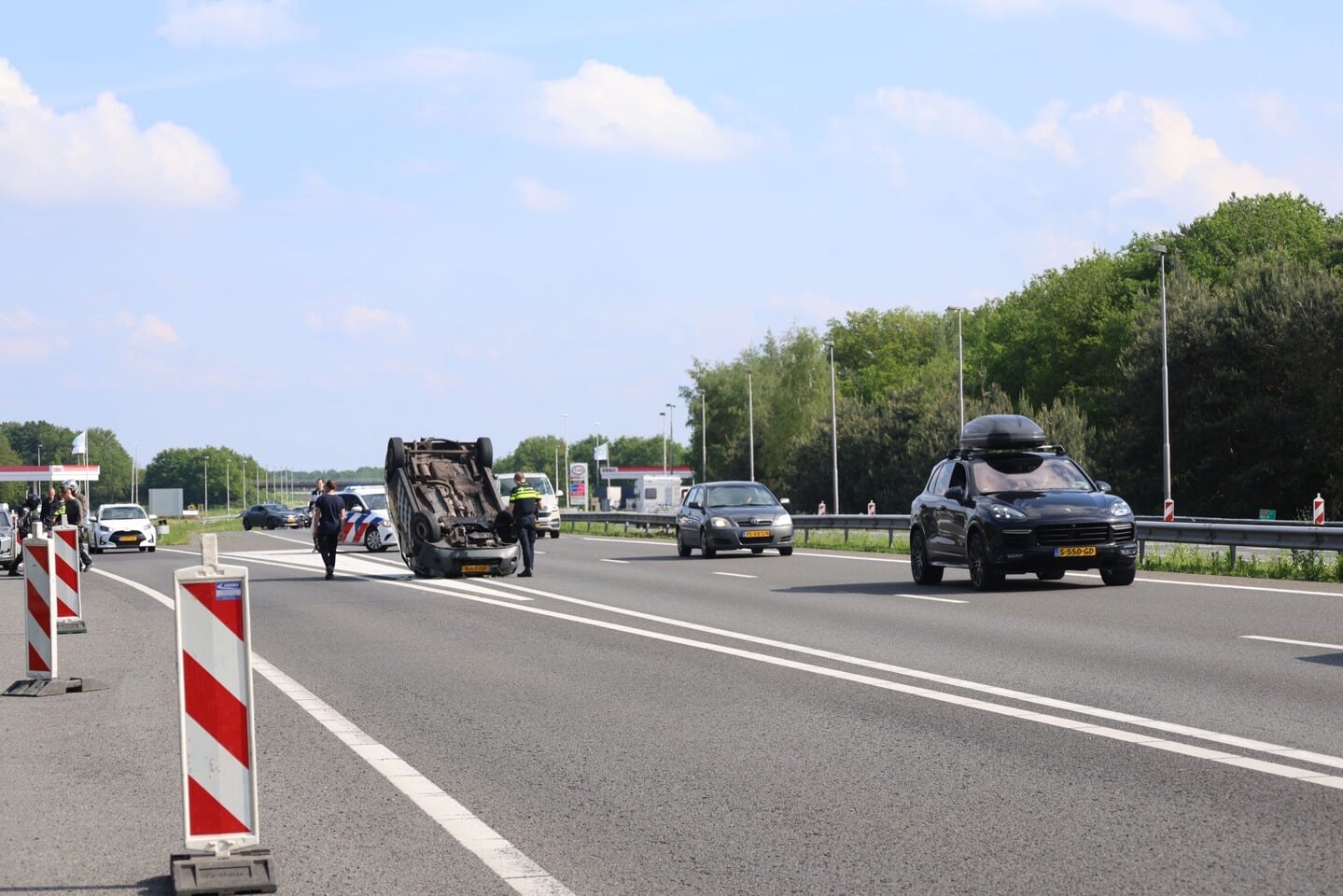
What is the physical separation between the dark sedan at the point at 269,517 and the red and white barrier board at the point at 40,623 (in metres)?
87.5

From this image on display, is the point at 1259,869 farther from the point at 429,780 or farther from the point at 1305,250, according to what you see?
the point at 1305,250

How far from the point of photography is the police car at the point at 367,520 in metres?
42.6

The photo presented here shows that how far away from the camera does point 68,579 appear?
1678 centimetres

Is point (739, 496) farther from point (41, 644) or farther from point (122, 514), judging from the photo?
point (122, 514)

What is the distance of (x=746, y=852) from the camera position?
247 inches

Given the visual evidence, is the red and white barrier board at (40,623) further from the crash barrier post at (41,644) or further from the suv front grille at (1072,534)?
the suv front grille at (1072,534)

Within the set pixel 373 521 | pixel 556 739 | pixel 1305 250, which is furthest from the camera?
pixel 1305 250

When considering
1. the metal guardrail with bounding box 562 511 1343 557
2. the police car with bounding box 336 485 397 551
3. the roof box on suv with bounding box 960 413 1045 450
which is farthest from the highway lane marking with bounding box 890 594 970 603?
the police car with bounding box 336 485 397 551

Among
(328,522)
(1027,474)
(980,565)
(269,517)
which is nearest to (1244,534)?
(1027,474)

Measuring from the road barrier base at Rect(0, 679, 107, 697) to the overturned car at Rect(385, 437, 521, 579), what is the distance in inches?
587

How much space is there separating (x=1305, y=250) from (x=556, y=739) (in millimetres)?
76782

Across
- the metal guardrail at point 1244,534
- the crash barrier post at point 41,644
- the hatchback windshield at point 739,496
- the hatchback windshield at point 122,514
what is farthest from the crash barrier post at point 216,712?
the hatchback windshield at point 122,514

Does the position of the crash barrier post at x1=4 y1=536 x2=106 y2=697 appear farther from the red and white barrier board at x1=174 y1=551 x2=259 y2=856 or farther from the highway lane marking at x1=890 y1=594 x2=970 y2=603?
the highway lane marking at x1=890 y1=594 x2=970 y2=603

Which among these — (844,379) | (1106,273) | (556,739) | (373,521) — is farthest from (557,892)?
(844,379)
